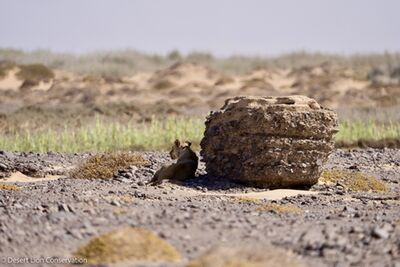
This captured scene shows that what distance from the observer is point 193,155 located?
19.7m

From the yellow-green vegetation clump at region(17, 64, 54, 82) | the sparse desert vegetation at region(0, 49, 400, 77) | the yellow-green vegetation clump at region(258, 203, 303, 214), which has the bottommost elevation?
the yellow-green vegetation clump at region(258, 203, 303, 214)

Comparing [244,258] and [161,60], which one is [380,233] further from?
[161,60]

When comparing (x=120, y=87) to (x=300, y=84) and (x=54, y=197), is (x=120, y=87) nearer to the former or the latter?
(x=300, y=84)

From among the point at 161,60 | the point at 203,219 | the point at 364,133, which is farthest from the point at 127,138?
the point at 161,60

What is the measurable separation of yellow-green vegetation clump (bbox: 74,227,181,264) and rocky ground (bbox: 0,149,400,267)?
28cm

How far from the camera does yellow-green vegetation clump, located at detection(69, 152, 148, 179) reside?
20172mm

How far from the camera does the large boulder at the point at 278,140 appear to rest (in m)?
18.1

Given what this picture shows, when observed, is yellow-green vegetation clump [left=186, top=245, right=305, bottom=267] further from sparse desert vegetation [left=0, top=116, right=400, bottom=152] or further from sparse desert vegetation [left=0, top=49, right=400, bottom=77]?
sparse desert vegetation [left=0, top=49, right=400, bottom=77]

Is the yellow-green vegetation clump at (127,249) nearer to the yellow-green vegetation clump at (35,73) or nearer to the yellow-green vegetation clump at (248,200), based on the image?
the yellow-green vegetation clump at (248,200)

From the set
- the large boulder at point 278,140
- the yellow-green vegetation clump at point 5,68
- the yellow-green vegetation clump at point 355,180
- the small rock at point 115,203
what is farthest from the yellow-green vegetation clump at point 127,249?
the yellow-green vegetation clump at point 5,68

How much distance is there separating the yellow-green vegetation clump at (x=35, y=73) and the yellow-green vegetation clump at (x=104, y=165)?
32.5 meters

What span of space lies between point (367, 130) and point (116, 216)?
19726 millimetres

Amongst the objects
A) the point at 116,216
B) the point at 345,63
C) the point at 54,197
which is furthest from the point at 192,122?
the point at 345,63

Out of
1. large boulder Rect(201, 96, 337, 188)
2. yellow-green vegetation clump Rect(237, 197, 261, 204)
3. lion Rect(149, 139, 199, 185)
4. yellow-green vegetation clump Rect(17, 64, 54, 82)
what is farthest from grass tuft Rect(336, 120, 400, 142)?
yellow-green vegetation clump Rect(17, 64, 54, 82)
